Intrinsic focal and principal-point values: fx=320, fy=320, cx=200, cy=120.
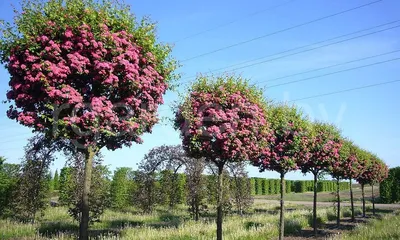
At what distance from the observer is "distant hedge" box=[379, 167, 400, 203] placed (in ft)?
145

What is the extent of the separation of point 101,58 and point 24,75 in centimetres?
180

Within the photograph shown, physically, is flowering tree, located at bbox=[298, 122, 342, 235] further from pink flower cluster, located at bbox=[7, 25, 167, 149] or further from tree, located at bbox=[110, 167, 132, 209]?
tree, located at bbox=[110, 167, 132, 209]

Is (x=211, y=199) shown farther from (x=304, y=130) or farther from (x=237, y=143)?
(x=237, y=143)

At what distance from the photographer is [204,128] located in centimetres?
995

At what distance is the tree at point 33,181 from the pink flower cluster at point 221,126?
11637 millimetres

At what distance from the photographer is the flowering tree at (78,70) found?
7074mm

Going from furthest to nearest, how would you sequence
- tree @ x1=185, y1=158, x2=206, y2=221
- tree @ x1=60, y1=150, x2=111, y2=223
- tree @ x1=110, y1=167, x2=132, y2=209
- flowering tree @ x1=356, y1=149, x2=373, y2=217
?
1. tree @ x1=110, y1=167, x2=132, y2=209
2. flowering tree @ x1=356, y1=149, x2=373, y2=217
3. tree @ x1=185, y1=158, x2=206, y2=221
4. tree @ x1=60, y1=150, x2=111, y2=223

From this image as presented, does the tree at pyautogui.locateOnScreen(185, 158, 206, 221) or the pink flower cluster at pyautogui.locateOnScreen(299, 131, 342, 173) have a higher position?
the pink flower cluster at pyautogui.locateOnScreen(299, 131, 342, 173)

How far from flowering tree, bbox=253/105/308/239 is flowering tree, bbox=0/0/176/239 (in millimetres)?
6822

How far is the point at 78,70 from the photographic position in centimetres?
707

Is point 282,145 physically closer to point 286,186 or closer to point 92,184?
point 92,184

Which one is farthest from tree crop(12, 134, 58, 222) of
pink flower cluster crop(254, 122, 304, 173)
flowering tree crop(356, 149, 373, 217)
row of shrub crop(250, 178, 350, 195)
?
row of shrub crop(250, 178, 350, 195)

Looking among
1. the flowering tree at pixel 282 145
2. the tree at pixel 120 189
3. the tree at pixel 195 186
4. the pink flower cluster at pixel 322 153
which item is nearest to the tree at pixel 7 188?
the tree at pixel 120 189

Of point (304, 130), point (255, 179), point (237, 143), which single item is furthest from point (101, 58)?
point (255, 179)
